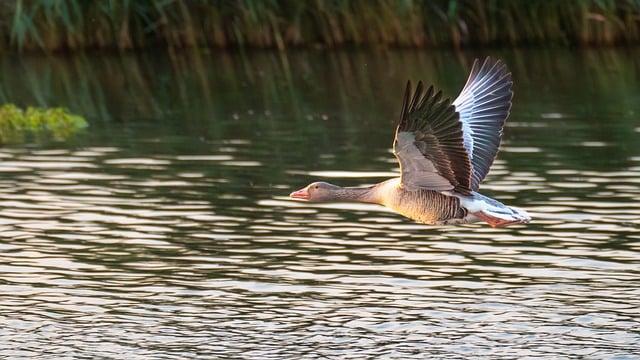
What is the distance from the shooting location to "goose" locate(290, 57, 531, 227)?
10.3 m

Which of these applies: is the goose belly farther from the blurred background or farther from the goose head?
the blurred background

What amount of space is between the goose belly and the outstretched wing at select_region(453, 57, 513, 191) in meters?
0.37

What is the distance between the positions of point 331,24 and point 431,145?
67.4 ft

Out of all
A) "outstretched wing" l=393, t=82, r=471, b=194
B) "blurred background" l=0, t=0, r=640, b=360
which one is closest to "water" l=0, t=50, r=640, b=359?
"blurred background" l=0, t=0, r=640, b=360

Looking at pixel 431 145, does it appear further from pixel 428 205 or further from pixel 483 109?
pixel 483 109

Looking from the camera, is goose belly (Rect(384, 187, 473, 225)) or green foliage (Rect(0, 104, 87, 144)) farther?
green foliage (Rect(0, 104, 87, 144))

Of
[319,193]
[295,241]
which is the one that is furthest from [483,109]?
[295,241]

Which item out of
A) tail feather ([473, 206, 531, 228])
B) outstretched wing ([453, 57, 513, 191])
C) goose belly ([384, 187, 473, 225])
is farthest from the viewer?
outstretched wing ([453, 57, 513, 191])

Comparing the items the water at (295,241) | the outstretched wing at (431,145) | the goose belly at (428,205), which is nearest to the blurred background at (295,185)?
the water at (295,241)

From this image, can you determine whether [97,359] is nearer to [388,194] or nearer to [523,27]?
[388,194]

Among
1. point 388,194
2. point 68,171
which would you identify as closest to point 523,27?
point 68,171

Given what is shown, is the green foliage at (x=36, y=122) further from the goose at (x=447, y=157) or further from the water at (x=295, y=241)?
the goose at (x=447, y=157)

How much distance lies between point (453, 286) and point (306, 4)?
18049 millimetres

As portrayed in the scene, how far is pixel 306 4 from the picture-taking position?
99.6 ft
